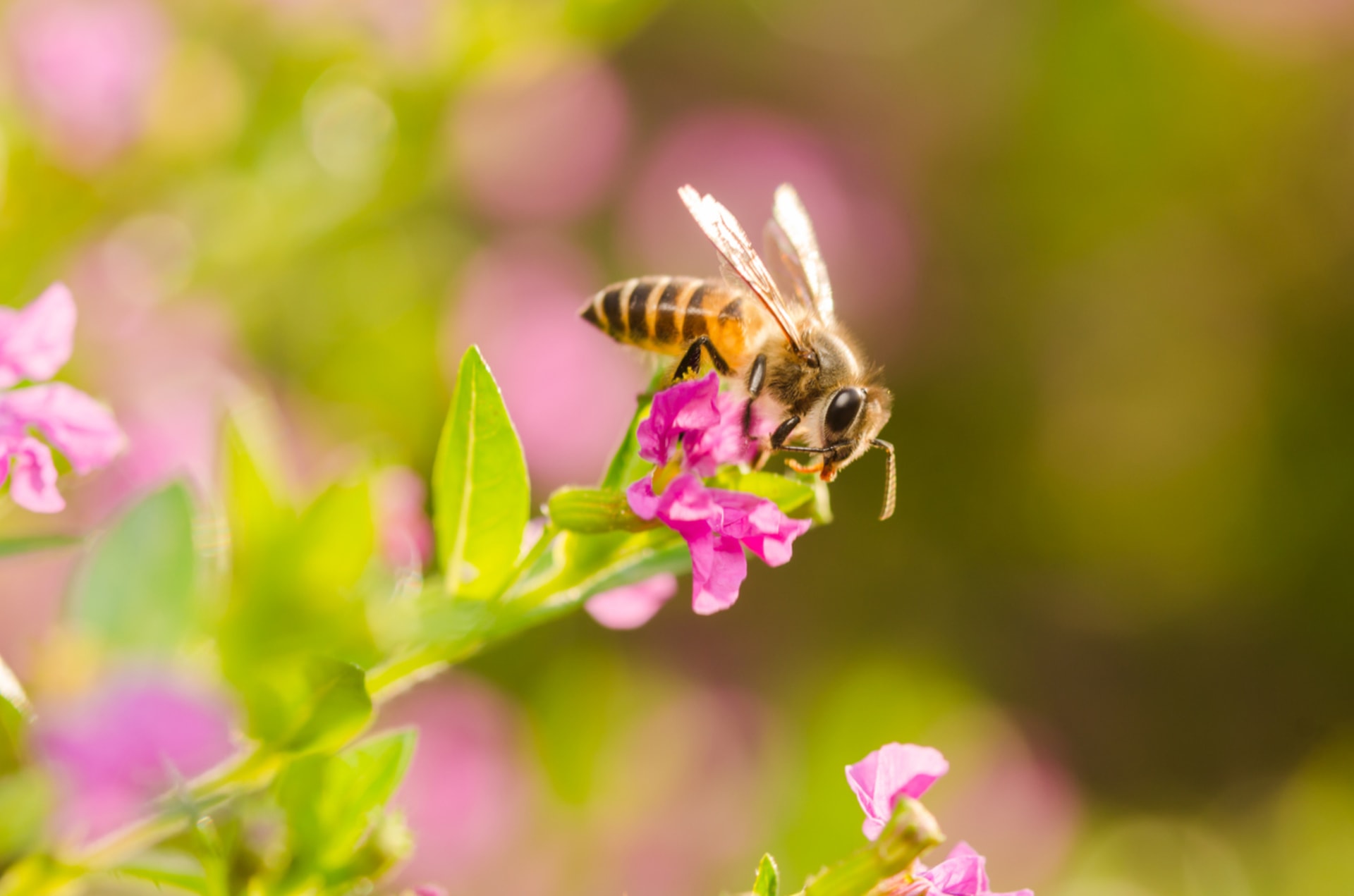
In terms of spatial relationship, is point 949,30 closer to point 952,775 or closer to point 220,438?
point 952,775

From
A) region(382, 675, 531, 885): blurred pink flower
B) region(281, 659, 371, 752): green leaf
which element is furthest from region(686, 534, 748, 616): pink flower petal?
region(382, 675, 531, 885): blurred pink flower

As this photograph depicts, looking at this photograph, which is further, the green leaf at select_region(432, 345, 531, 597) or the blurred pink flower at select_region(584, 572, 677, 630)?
the blurred pink flower at select_region(584, 572, 677, 630)

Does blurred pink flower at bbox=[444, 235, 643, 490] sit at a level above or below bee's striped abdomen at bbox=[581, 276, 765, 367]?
below

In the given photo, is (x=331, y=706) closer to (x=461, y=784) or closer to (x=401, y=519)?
(x=401, y=519)

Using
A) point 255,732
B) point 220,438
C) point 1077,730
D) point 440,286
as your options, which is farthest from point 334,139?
point 1077,730

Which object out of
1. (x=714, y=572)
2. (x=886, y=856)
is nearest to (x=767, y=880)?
(x=886, y=856)

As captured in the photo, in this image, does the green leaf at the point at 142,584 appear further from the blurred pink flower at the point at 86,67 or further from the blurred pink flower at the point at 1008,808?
the blurred pink flower at the point at 1008,808

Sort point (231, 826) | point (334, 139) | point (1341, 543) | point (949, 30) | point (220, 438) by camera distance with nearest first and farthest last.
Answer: point (231, 826), point (220, 438), point (334, 139), point (1341, 543), point (949, 30)

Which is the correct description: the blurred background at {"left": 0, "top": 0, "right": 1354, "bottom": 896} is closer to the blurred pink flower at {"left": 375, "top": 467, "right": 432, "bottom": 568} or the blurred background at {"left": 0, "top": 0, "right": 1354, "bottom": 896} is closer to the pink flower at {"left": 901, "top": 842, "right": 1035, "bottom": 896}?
the blurred pink flower at {"left": 375, "top": 467, "right": 432, "bottom": 568}

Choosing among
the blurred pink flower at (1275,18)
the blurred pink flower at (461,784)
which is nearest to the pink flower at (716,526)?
the blurred pink flower at (461,784)
